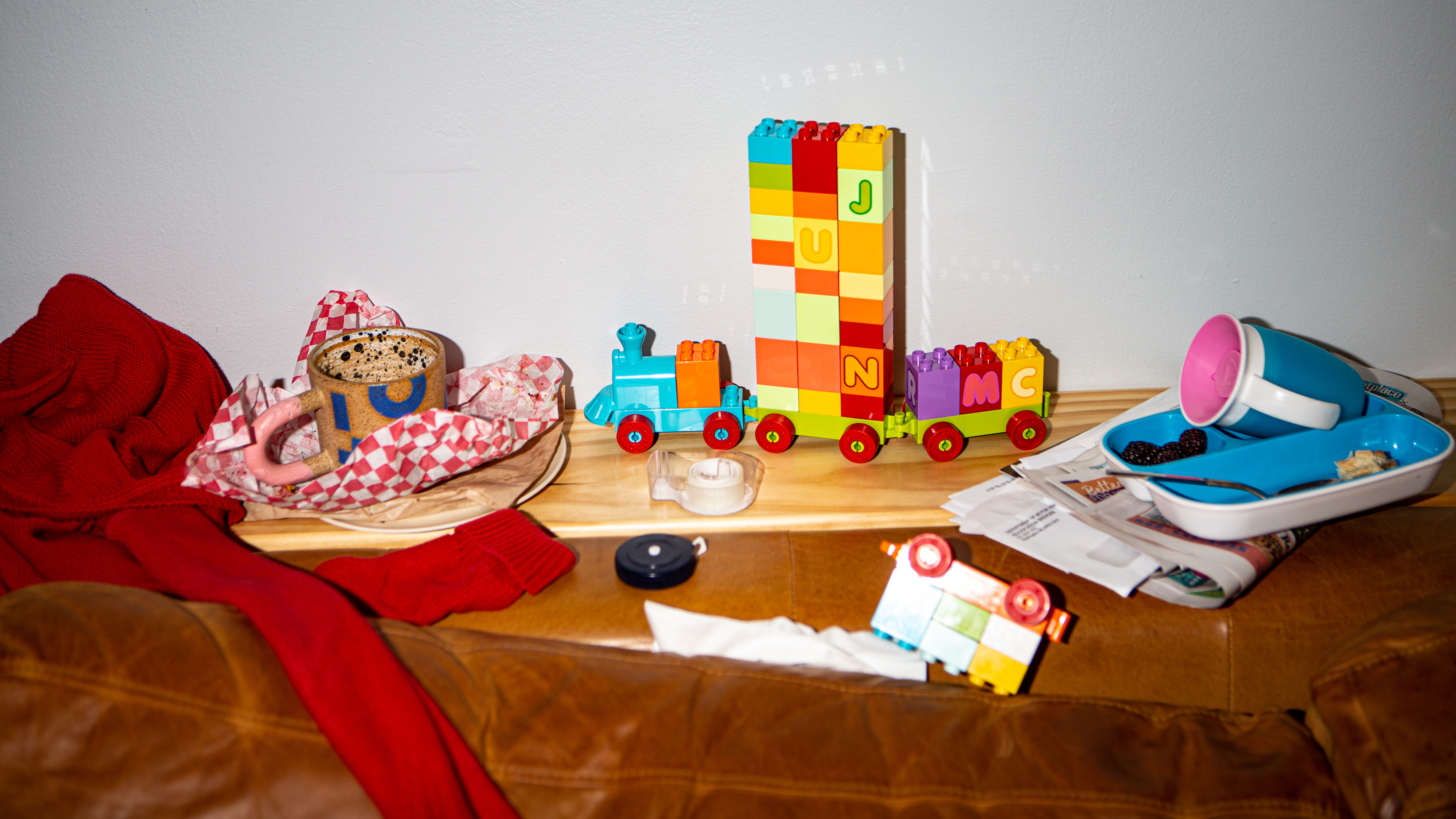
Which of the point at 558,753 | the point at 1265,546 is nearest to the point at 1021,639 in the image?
the point at 1265,546

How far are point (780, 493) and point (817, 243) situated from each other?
11.4 inches

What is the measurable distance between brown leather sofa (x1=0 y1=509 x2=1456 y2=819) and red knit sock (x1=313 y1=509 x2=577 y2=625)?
0.07m

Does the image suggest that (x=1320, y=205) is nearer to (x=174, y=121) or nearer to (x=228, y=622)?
(x=228, y=622)

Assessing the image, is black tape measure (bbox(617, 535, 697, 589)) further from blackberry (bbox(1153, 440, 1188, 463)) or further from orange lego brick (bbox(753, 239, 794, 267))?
blackberry (bbox(1153, 440, 1188, 463))

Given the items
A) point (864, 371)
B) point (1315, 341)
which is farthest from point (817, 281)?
point (1315, 341)

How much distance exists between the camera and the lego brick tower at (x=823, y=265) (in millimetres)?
1012

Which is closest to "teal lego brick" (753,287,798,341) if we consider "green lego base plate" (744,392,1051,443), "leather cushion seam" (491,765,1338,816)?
"green lego base plate" (744,392,1051,443)

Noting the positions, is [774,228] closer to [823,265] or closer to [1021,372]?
[823,265]

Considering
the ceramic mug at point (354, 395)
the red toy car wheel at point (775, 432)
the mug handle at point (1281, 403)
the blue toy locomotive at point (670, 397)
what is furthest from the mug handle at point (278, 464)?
the mug handle at point (1281, 403)

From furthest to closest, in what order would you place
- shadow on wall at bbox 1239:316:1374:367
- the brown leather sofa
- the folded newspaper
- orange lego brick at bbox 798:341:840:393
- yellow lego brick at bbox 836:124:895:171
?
shadow on wall at bbox 1239:316:1374:367 → orange lego brick at bbox 798:341:840:393 → yellow lego brick at bbox 836:124:895:171 → the folded newspaper → the brown leather sofa

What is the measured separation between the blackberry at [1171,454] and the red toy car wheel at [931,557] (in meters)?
0.32

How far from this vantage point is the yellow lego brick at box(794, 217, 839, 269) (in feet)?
3.40

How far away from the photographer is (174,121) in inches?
43.2

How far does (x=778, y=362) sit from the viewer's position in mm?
1123
